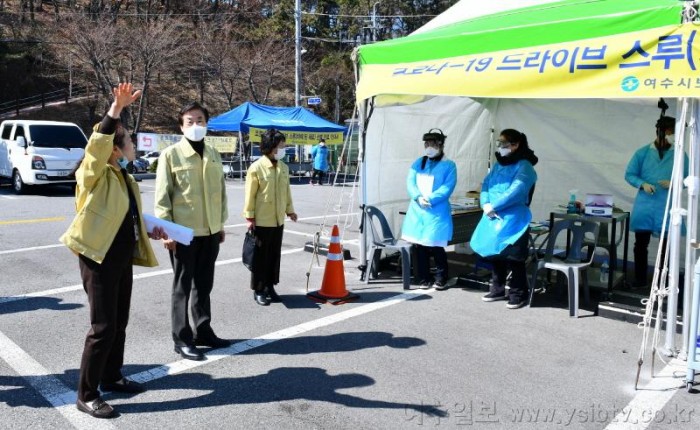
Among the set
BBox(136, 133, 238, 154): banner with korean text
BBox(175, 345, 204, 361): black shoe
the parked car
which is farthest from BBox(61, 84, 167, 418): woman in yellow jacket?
BBox(136, 133, 238, 154): banner with korean text

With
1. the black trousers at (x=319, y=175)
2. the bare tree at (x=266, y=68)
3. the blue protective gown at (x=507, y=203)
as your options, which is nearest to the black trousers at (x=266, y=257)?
the blue protective gown at (x=507, y=203)

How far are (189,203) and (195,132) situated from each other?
0.53m

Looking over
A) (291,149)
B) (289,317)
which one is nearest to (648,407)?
(289,317)

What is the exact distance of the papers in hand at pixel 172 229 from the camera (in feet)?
12.2

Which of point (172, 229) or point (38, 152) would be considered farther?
point (38, 152)

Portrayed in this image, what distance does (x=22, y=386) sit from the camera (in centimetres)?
391

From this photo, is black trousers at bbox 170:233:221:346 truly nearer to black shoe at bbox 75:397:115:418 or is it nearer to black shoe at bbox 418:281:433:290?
black shoe at bbox 75:397:115:418

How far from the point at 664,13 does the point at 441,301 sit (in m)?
3.37

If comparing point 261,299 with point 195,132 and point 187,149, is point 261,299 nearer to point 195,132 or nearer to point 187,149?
point 187,149

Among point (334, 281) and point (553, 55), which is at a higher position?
point (553, 55)

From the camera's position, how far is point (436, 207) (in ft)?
21.2

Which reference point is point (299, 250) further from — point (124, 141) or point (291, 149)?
point (291, 149)

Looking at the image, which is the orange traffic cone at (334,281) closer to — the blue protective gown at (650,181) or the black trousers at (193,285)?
the black trousers at (193,285)

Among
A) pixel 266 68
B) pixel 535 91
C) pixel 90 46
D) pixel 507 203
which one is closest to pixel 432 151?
pixel 507 203
